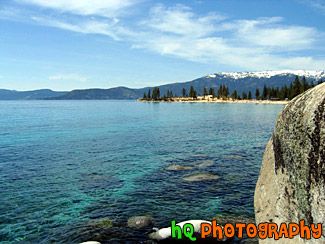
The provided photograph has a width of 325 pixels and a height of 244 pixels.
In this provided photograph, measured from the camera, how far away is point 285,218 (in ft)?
26.3

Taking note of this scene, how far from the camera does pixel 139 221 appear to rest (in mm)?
15062

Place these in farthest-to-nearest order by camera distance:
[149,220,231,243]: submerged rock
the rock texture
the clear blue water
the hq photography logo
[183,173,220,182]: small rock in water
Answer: [183,173,220,182]: small rock in water, the clear blue water, [149,220,231,243]: submerged rock, the hq photography logo, the rock texture

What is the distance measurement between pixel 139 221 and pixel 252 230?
6.25m

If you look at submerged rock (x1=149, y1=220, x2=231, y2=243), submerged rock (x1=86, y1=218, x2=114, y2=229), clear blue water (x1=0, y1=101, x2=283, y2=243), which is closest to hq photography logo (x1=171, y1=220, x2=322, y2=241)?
submerged rock (x1=149, y1=220, x2=231, y2=243)

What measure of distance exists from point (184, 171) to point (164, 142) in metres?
17.6

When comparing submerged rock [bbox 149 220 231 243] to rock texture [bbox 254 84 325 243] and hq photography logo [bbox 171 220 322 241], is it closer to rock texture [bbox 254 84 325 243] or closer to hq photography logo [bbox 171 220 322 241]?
hq photography logo [bbox 171 220 322 241]

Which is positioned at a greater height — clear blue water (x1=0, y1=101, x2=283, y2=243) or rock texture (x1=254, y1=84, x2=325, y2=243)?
rock texture (x1=254, y1=84, x2=325, y2=243)

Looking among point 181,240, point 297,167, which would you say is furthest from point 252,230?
point 297,167

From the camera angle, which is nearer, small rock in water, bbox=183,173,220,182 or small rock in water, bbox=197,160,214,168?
small rock in water, bbox=183,173,220,182

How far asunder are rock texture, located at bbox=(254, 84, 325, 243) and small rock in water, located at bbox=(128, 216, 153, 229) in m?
7.32

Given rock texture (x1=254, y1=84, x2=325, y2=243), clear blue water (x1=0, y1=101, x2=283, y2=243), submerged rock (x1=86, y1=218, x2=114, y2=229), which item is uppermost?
rock texture (x1=254, y1=84, x2=325, y2=243)

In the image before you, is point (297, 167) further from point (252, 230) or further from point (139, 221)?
point (139, 221)

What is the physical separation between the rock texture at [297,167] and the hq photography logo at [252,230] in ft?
0.51

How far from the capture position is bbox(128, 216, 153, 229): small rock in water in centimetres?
1468
